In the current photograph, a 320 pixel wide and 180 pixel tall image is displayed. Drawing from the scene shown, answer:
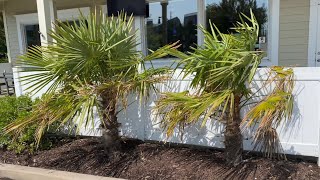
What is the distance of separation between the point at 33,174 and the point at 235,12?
17.6 feet

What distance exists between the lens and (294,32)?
640 centimetres

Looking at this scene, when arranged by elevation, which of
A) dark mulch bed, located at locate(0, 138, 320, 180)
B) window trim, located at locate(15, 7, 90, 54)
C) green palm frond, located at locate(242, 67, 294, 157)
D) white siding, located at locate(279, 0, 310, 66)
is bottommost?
dark mulch bed, located at locate(0, 138, 320, 180)

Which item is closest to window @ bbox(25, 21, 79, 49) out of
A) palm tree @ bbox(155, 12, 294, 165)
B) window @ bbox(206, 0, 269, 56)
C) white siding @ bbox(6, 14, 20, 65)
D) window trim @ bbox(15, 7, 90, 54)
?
window trim @ bbox(15, 7, 90, 54)

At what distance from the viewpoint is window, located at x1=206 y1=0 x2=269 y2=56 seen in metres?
6.70

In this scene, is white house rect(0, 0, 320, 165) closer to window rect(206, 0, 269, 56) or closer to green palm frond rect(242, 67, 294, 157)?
window rect(206, 0, 269, 56)

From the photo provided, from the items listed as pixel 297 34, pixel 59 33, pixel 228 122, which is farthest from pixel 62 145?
pixel 297 34

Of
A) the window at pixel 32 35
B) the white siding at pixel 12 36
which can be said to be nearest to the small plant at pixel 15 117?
→ the window at pixel 32 35

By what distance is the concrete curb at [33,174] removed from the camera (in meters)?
3.77

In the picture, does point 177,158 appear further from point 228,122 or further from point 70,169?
point 70,169

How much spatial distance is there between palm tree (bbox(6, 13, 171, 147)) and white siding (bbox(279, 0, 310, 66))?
3.62 m

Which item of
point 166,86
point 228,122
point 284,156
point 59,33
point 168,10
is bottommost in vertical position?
point 284,156

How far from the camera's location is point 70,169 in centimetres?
407

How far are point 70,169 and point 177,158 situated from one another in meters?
1.42

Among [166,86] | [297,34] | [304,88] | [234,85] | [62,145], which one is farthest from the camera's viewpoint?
[297,34]
